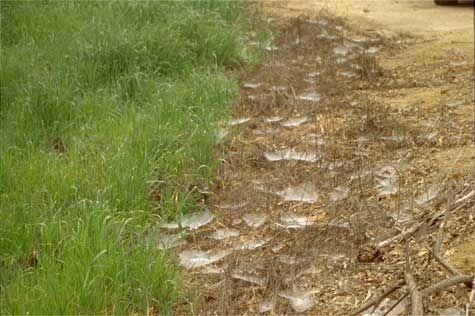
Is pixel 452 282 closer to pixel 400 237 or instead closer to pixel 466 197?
pixel 400 237

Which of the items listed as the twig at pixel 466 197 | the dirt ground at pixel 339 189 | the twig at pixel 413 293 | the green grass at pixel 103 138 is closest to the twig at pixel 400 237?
the dirt ground at pixel 339 189

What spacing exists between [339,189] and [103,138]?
1.17 meters

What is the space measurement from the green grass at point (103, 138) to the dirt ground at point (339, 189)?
17cm

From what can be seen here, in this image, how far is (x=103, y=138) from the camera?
378 cm

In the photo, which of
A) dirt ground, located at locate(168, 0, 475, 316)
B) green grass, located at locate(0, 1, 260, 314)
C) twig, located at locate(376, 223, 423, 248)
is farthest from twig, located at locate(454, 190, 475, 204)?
green grass, located at locate(0, 1, 260, 314)

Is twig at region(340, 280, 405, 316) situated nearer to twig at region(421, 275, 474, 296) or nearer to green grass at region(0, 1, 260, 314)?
twig at region(421, 275, 474, 296)

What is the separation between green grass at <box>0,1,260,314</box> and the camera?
2551mm

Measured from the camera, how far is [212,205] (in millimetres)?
3311

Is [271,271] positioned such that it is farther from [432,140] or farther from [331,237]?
[432,140]

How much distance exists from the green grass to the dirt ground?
17 cm

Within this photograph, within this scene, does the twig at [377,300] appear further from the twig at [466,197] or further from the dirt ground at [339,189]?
the twig at [466,197]

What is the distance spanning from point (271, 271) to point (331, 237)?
1.02 ft

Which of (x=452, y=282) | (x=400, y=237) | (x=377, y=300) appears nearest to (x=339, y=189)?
(x=400, y=237)

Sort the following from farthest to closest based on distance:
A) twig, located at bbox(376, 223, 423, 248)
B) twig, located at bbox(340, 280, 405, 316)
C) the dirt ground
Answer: twig, located at bbox(376, 223, 423, 248) → the dirt ground → twig, located at bbox(340, 280, 405, 316)
